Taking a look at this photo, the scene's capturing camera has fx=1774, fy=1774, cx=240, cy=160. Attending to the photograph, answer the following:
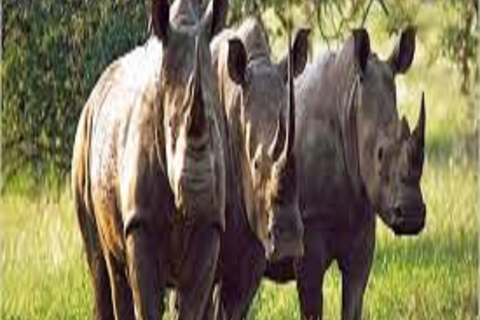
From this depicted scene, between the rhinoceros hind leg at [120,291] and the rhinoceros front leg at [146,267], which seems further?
the rhinoceros hind leg at [120,291]

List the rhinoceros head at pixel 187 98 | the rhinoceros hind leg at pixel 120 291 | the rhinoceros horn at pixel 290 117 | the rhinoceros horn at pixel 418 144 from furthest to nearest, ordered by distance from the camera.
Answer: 1. the rhinoceros horn at pixel 418 144
2. the rhinoceros hind leg at pixel 120 291
3. the rhinoceros horn at pixel 290 117
4. the rhinoceros head at pixel 187 98

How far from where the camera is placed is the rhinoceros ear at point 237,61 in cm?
688

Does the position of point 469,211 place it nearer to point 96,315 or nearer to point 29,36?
point 29,36

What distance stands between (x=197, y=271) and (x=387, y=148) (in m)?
1.72

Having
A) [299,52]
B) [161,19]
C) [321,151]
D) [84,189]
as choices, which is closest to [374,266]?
[321,151]

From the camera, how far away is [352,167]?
8.07 metres

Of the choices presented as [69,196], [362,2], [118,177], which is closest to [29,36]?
[69,196]

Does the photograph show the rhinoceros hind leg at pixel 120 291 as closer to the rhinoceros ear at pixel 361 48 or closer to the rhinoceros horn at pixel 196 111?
the rhinoceros horn at pixel 196 111

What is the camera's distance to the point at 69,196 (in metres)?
11.5

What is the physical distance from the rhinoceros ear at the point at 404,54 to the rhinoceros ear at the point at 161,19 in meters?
2.06

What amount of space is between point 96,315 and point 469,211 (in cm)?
557

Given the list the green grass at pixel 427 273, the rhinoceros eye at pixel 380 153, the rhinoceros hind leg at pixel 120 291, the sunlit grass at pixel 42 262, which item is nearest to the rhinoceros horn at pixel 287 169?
the rhinoceros hind leg at pixel 120 291

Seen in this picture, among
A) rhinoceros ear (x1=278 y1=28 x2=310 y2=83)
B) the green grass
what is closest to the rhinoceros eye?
rhinoceros ear (x1=278 y1=28 x2=310 y2=83)

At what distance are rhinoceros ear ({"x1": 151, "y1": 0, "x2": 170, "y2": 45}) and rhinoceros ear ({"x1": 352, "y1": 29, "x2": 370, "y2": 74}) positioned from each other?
1795mm
